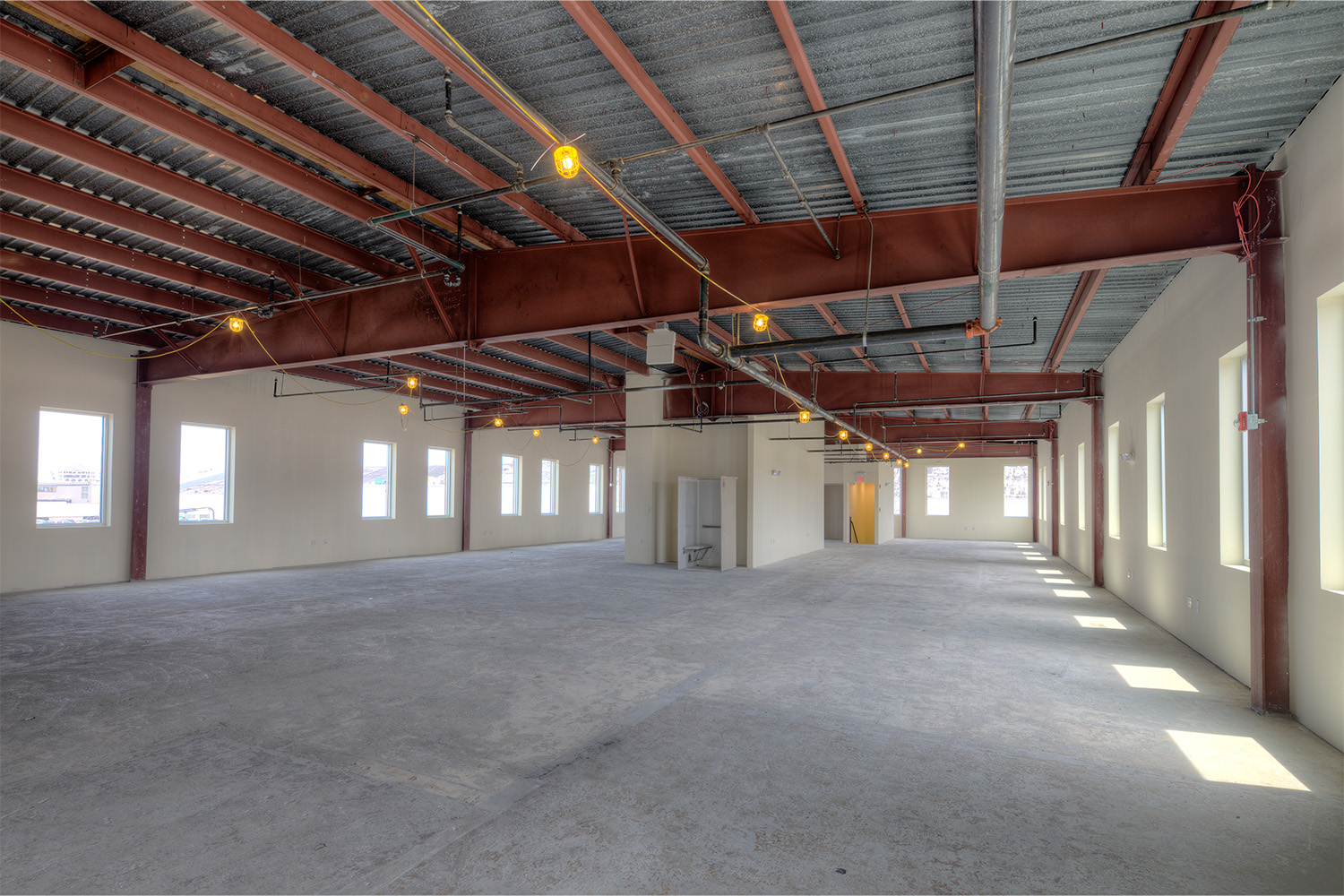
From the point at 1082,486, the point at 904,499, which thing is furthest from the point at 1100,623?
the point at 904,499

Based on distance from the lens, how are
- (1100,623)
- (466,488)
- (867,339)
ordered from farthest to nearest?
(466,488) → (1100,623) → (867,339)

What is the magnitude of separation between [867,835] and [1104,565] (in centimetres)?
1145

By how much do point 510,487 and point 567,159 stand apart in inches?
712

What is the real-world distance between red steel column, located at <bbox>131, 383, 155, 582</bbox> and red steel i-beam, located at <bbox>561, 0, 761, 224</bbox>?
1160 cm

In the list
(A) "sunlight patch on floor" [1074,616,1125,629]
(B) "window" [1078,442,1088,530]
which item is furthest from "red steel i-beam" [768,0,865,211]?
(B) "window" [1078,442,1088,530]

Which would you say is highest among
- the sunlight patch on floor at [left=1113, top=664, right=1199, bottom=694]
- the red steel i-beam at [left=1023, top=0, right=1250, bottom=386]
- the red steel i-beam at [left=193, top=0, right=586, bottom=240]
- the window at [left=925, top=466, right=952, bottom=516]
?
the red steel i-beam at [left=193, top=0, right=586, bottom=240]

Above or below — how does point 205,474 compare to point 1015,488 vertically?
above

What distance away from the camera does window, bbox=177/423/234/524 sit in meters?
12.6

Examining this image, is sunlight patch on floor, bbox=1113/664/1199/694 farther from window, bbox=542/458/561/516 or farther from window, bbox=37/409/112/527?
window, bbox=542/458/561/516

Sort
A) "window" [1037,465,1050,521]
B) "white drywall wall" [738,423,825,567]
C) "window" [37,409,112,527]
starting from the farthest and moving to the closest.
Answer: "window" [1037,465,1050,521] → "white drywall wall" [738,423,825,567] → "window" [37,409,112,527]

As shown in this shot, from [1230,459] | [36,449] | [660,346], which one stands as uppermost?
[660,346]

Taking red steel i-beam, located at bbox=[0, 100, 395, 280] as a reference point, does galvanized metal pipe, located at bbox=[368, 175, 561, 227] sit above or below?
below

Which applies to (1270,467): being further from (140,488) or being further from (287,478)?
(287,478)

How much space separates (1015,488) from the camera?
27.7 m
